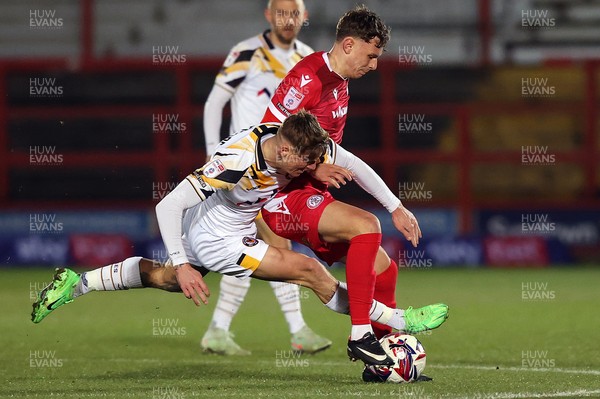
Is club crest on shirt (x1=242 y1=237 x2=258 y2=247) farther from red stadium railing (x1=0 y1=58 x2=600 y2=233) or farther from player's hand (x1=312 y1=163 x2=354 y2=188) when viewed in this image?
red stadium railing (x1=0 y1=58 x2=600 y2=233)

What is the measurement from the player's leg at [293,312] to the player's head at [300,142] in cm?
164

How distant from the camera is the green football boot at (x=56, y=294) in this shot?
723cm

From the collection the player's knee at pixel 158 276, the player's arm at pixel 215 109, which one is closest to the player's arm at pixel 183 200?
the player's knee at pixel 158 276

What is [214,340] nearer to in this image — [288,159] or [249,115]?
[249,115]

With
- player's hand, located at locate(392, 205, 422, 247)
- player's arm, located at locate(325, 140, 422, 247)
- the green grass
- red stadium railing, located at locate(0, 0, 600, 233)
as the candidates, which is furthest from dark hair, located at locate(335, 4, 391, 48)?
red stadium railing, located at locate(0, 0, 600, 233)

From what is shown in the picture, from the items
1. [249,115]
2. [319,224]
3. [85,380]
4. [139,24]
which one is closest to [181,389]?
[85,380]

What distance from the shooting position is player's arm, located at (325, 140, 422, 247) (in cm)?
688

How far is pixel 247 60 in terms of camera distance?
865 centimetres

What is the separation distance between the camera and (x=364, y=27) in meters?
7.19

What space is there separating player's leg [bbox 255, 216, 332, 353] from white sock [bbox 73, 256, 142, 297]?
1.16 meters

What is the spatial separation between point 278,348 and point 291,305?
0.34 meters

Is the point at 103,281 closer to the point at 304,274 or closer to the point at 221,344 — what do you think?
the point at 304,274

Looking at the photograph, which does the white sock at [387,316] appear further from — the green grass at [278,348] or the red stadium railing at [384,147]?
the red stadium railing at [384,147]

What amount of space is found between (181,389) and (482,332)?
3.37 metres
